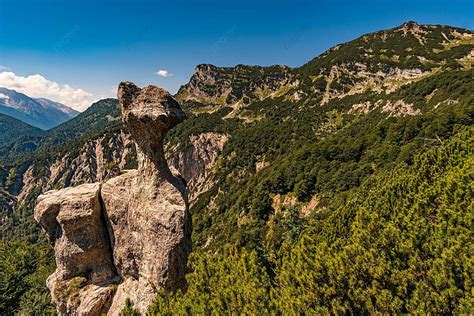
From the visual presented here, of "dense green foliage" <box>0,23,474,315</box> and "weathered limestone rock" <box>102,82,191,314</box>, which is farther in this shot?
"weathered limestone rock" <box>102,82,191,314</box>

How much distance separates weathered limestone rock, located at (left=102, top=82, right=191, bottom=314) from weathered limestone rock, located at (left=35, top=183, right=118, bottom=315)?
2.28 feet

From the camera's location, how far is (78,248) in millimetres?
16391

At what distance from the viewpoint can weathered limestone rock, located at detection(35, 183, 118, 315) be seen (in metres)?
16.1

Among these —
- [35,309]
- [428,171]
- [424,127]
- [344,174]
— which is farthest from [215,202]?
[428,171]

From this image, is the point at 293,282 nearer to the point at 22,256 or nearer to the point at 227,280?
the point at 227,280

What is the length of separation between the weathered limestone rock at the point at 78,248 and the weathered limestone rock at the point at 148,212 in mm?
694

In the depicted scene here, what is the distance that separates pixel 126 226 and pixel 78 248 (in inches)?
112

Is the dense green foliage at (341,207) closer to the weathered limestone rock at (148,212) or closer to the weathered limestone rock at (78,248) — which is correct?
the weathered limestone rock at (148,212)

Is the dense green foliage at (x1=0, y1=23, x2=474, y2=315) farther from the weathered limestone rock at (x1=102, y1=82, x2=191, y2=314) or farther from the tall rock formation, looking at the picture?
the tall rock formation

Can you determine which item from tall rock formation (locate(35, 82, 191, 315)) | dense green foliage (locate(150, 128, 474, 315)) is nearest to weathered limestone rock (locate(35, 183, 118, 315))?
tall rock formation (locate(35, 82, 191, 315))

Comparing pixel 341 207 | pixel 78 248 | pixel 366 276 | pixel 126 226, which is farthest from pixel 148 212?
pixel 341 207

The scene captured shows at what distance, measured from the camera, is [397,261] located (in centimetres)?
1337

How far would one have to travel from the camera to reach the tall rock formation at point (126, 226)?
49.7 ft

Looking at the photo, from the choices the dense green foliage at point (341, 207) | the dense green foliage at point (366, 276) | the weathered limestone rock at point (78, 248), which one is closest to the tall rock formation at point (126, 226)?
the weathered limestone rock at point (78, 248)
